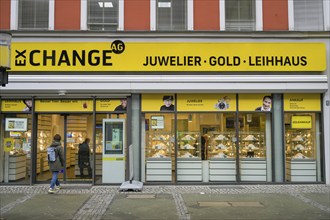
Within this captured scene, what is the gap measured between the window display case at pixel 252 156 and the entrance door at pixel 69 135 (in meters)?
5.15

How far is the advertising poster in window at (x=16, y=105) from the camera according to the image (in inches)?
541

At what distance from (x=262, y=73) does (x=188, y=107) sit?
8.94 feet

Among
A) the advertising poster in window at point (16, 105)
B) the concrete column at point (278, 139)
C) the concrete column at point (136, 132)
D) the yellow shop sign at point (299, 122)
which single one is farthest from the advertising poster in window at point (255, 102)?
the advertising poster in window at point (16, 105)

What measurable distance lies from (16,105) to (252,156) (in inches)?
321

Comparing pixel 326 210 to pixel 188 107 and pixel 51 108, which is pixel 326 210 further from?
pixel 51 108

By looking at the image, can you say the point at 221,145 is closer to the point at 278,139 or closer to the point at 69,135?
the point at 278,139

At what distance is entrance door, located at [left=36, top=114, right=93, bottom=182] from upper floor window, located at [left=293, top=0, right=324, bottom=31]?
7895mm

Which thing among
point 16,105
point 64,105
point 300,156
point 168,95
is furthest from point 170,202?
point 16,105

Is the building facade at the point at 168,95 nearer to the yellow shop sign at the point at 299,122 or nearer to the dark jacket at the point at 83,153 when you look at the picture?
the yellow shop sign at the point at 299,122

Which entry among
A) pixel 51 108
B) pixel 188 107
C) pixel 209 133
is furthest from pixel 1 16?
pixel 209 133

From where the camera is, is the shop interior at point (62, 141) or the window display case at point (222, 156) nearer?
the shop interior at point (62, 141)

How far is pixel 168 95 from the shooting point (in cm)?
1388

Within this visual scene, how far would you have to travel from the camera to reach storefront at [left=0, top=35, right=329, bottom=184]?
13.6 m


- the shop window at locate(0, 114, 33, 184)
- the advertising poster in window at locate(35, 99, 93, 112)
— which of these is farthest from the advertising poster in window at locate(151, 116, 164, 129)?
the shop window at locate(0, 114, 33, 184)
